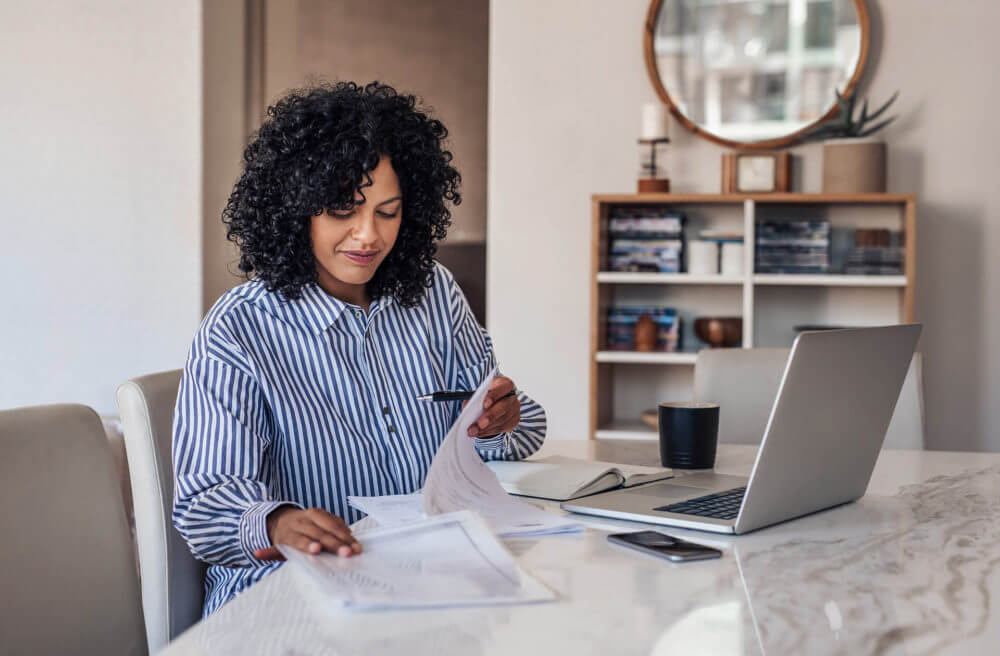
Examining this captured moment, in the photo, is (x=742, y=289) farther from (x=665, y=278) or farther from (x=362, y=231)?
(x=362, y=231)

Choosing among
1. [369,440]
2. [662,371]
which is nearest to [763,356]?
[369,440]

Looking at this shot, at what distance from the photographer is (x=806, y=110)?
10.3ft

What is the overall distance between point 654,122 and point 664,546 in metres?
2.29

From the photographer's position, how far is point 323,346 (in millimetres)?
1353

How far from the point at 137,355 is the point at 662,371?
190 centimetres

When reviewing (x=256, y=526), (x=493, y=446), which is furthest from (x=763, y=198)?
(x=256, y=526)

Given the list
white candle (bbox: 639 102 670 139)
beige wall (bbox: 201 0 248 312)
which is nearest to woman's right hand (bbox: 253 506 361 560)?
white candle (bbox: 639 102 670 139)

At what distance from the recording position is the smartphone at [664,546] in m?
0.94

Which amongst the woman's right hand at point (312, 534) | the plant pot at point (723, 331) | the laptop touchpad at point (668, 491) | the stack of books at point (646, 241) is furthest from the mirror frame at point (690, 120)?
the woman's right hand at point (312, 534)

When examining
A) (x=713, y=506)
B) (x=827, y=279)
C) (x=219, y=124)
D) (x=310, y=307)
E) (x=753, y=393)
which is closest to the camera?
(x=713, y=506)

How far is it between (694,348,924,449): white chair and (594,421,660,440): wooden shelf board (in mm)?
934

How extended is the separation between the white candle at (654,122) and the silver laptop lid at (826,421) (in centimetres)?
198

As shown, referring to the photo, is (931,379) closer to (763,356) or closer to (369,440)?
(763,356)

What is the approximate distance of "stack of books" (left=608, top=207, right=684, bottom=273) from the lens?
3057mm
